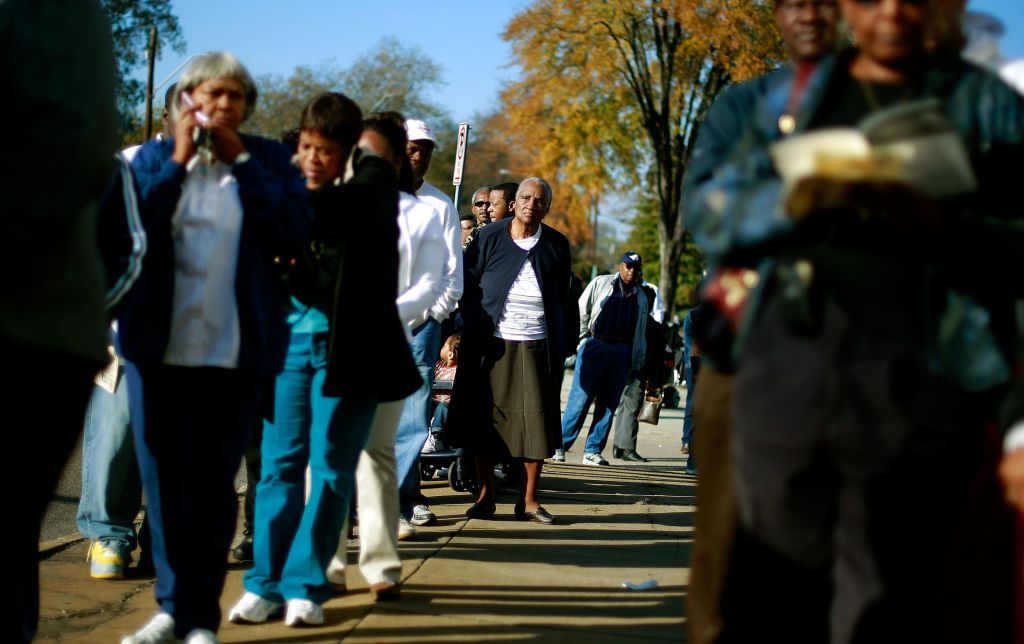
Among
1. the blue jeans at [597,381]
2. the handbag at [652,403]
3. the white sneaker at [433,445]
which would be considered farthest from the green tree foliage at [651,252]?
the white sneaker at [433,445]

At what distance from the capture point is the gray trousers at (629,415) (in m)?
12.1

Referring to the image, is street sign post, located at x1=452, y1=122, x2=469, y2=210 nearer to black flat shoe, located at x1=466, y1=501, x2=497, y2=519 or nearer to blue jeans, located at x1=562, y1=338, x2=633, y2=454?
blue jeans, located at x1=562, y1=338, x2=633, y2=454

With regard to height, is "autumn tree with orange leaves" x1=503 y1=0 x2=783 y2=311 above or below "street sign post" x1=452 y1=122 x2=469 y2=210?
above

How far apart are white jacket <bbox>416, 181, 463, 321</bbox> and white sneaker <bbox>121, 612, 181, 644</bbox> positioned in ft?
9.03

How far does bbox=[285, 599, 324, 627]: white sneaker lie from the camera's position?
4.40 meters

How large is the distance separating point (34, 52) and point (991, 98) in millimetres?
1993

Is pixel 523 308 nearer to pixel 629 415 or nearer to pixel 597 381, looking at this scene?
pixel 597 381

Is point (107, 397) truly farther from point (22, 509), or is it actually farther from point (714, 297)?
point (714, 297)

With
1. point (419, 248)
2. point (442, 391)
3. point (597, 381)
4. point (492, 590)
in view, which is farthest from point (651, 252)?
point (492, 590)

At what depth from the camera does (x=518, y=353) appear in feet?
24.7

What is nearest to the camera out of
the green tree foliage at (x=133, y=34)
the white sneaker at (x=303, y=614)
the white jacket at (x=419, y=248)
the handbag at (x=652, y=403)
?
the white sneaker at (x=303, y=614)

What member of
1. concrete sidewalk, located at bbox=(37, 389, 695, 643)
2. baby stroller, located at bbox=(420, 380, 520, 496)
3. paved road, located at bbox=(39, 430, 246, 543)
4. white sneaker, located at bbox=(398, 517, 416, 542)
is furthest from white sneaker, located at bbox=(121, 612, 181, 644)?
baby stroller, located at bbox=(420, 380, 520, 496)

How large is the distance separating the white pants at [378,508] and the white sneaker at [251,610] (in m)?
0.44

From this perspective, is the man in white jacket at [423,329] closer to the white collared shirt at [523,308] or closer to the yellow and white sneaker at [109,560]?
the white collared shirt at [523,308]
